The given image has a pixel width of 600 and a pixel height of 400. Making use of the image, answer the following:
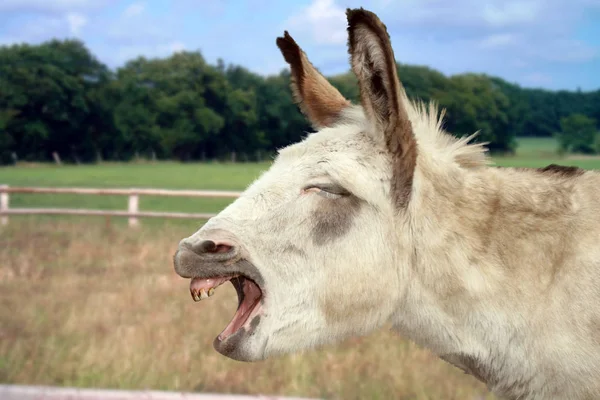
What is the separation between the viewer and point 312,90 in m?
2.53

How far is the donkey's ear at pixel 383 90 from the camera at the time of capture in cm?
188

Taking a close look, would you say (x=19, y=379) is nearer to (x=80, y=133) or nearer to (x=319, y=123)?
(x=319, y=123)

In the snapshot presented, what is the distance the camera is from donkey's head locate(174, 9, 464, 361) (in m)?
1.99

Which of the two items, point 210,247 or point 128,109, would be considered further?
point 128,109

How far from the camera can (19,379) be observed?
15.4 feet

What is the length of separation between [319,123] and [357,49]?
Answer: 64 cm

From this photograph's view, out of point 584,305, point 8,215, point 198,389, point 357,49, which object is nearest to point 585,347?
point 584,305

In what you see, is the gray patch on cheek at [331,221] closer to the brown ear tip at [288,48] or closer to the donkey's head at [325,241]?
the donkey's head at [325,241]

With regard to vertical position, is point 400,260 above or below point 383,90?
below

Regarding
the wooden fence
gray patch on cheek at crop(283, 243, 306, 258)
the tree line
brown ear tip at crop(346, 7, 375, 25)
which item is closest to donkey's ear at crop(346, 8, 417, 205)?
brown ear tip at crop(346, 7, 375, 25)

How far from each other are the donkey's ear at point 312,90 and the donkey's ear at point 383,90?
43 centimetres

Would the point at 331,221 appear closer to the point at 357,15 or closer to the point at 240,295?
the point at 240,295

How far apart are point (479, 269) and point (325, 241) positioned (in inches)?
21.1

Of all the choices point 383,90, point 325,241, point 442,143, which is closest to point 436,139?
point 442,143
